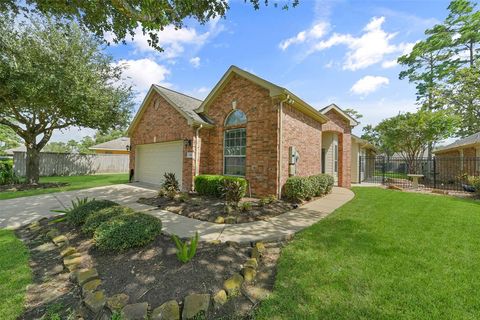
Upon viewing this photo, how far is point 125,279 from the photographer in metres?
3.02

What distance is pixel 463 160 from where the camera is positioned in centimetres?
1472

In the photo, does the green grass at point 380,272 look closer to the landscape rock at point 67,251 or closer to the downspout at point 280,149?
the downspout at point 280,149

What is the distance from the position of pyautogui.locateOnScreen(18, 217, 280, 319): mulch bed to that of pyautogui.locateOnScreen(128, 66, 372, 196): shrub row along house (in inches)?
181

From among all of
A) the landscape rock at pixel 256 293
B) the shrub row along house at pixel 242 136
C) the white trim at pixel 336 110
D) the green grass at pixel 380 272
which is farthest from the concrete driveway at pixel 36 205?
the white trim at pixel 336 110

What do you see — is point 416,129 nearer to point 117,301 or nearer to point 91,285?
point 117,301

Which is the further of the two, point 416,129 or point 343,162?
point 416,129

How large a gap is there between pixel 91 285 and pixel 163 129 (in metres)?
9.55

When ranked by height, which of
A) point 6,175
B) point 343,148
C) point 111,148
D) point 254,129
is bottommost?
point 6,175

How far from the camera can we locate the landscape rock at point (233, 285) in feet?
9.03

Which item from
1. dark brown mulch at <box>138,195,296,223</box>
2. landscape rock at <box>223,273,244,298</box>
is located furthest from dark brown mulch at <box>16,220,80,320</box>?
dark brown mulch at <box>138,195,296,223</box>

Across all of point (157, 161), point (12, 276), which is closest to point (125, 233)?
point (12, 276)

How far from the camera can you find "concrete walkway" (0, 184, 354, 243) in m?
4.72

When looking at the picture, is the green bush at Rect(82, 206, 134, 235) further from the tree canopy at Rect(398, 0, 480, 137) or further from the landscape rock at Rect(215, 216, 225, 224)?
the tree canopy at Rect(398, 0, 480, 137)

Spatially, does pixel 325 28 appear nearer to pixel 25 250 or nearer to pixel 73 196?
pixel 25 250
